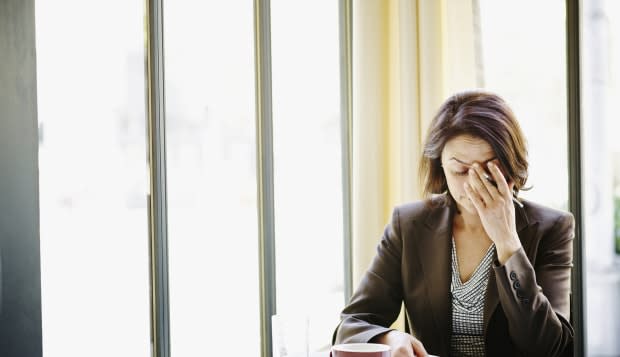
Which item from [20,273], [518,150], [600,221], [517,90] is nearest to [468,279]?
[518,150]

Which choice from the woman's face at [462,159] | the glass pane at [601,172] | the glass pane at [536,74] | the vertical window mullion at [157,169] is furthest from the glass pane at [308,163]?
the glass pane at [601,172]

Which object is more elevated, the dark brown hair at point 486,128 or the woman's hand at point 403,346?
Result: the dark brown hair at point 486,128

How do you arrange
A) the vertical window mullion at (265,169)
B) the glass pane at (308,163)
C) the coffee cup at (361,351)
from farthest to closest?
1. the glass pane at (308,163)
2. the vertical window mullion at (265,169)
3. the coffee cup at (361,351)

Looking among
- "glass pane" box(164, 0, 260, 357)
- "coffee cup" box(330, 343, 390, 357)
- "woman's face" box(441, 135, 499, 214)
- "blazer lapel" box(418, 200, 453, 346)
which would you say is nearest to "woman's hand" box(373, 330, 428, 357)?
"coffee cup" box(330, 343, 390, 357)

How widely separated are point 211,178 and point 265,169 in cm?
20

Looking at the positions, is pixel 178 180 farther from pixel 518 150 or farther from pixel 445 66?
pixel 518 150

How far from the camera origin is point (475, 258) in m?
1.58

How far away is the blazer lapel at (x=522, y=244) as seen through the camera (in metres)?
1.48

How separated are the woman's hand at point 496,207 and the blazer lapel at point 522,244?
0.05 m

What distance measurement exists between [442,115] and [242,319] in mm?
1221

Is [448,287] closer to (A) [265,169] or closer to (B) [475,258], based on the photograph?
(B) [475,258]

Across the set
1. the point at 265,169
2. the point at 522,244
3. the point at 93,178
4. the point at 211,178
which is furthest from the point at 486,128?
the point at 93,178

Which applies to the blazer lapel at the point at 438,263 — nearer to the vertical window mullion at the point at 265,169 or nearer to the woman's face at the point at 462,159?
the woman's face at the point at 462,159

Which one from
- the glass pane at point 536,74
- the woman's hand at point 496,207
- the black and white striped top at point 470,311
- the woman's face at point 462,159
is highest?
the glass pane at point 536,74
